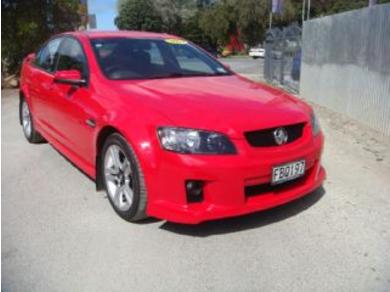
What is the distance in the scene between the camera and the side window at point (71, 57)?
5.00m

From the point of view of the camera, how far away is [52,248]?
379 centimetres

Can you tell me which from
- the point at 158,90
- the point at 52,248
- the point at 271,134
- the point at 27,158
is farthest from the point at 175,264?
the point at 27,158

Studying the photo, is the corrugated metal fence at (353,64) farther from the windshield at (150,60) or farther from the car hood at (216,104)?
the car hood at (216,104)

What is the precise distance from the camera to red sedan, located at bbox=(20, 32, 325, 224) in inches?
144

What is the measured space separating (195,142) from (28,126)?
13.8 feet

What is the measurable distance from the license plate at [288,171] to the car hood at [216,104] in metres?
0.33

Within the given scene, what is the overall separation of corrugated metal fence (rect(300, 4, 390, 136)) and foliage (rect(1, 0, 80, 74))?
7664mm

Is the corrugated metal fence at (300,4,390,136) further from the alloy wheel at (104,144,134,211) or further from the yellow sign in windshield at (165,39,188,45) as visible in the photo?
the alloy wheel at (104,144,134,211)

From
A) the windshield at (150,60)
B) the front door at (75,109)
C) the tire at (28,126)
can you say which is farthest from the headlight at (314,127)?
the tire at (28,126)

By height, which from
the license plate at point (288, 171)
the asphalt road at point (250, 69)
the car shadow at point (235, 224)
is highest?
the license plate at point (288, 171)

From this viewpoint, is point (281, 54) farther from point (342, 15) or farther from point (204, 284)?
point (204, 284)

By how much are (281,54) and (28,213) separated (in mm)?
11717

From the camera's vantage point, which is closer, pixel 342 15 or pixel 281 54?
pixel 342 15

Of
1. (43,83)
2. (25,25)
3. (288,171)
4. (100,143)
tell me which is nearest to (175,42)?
(43,83)
